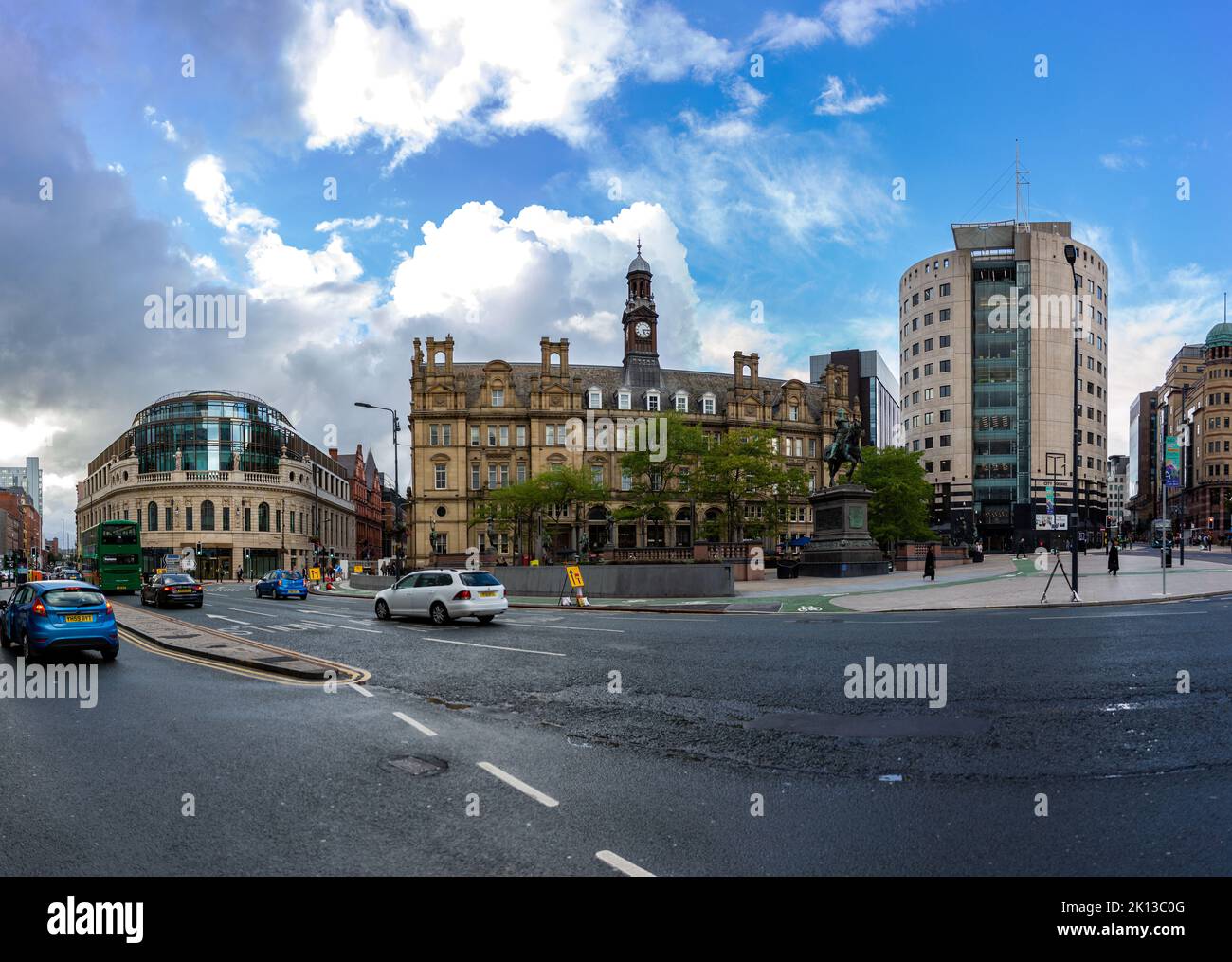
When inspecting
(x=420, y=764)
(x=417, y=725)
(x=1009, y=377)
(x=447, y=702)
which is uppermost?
(x=1009, y=377)

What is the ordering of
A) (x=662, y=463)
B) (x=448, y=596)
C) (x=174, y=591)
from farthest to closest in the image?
(x=662, y=463) < (x=174, y=591) < (x=448, y=596)

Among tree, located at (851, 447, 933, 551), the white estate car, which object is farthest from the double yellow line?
tree, located at (851, 447, 933, 551)

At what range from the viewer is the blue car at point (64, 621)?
1416 centimetres

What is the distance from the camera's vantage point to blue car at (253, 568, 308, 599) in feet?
137

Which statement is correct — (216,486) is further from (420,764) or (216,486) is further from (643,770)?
(643,770)

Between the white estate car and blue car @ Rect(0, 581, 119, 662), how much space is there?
8.49m

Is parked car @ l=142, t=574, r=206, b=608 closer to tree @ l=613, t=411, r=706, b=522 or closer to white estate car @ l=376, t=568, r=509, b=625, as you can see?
white estate car @ l=376, t=568, r=509, b=625

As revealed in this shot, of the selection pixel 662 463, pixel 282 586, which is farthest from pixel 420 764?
pixel 662 463

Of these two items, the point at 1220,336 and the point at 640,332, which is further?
the point at 1220,336

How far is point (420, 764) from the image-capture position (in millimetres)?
7109

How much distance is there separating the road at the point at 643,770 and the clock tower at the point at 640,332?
7388 centimetres

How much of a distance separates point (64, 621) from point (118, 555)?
35.8 meters
